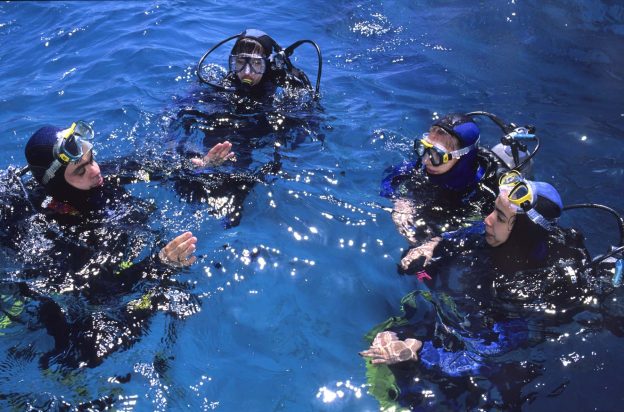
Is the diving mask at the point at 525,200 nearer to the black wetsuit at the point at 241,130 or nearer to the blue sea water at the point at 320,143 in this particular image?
the blue sea water at the point at 320,143

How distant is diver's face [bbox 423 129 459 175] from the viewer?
4.16 metres

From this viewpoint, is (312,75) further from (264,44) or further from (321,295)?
(321,295)

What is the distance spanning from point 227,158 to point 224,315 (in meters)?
1.81

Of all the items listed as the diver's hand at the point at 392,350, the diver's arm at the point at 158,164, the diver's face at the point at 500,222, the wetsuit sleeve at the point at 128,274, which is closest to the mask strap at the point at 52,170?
the wetsuit sleeve at the point at 128,274

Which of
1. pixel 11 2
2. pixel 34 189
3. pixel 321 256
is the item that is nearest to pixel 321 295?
pixel 321 256

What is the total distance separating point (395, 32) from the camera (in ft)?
29.5

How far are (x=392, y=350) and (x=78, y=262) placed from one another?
251 centimetres

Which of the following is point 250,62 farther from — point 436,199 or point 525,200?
point 525,200

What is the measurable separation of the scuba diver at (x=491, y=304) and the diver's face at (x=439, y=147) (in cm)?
61

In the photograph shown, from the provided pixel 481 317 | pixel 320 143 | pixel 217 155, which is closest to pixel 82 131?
pixel 217 155

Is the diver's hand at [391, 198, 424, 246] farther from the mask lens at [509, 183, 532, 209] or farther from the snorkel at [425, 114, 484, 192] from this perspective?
the mask lens at [509, 183, 532, 209]

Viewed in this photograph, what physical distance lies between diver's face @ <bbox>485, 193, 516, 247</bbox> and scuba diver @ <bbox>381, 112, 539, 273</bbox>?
0.57 meters

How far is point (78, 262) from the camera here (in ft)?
12.1

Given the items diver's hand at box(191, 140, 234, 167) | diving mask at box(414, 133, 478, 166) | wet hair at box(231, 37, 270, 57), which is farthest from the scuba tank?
wet hair at box(231, 37, 270, 57)
